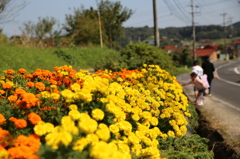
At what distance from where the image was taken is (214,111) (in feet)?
25.5

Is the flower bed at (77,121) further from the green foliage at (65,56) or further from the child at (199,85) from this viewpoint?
the green foliage at (65,56)

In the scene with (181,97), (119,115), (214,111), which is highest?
(119,115)

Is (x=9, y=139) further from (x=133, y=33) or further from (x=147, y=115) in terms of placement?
(x=133, y=33)

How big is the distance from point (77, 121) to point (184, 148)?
2.11 metres

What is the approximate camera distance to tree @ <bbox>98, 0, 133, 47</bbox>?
139ft

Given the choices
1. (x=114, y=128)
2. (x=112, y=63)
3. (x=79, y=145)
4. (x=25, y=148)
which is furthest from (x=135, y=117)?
(x=112, y=63)

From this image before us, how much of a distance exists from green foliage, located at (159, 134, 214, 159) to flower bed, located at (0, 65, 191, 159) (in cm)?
17

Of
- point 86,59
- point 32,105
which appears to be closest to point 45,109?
point 32,105

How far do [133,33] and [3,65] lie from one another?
108329 mm

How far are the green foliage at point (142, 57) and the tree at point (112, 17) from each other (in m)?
31.2

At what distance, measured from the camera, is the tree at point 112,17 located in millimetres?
42500

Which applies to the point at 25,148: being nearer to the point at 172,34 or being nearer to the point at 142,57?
the point at 142,57

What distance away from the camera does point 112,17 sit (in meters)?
42.5

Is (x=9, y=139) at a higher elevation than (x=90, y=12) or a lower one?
lower
